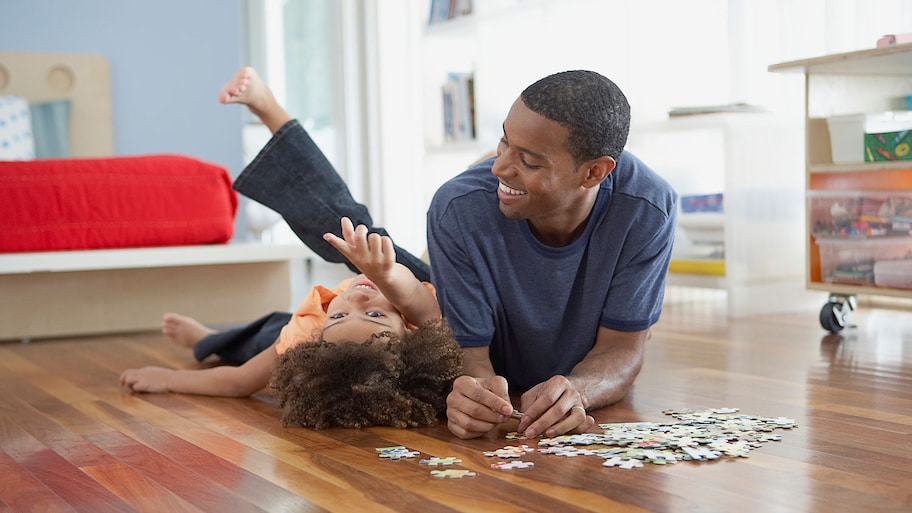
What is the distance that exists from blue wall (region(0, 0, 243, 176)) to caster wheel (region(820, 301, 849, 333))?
10.4 feet

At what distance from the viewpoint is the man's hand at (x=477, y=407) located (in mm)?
1840

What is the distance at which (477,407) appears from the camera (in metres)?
1.86

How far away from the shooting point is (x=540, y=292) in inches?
86.5

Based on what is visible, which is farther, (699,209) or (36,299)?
(699,209)

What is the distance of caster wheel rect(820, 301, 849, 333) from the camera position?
3270mm

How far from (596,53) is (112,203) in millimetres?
2116

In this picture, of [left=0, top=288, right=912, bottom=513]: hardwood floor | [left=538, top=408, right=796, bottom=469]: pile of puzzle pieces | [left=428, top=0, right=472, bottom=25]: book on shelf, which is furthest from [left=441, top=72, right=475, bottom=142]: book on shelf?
[left=538, top=408, right=796, bottom=469]: pile of puzzle pieces

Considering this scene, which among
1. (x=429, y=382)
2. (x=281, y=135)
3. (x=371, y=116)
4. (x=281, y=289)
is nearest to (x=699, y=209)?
(x=281, y=289)

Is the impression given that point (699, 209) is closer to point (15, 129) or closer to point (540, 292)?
point (540, 292)

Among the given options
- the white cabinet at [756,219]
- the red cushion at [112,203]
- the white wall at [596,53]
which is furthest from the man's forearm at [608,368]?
the red cushion at [112,203]

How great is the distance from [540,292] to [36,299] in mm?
2238

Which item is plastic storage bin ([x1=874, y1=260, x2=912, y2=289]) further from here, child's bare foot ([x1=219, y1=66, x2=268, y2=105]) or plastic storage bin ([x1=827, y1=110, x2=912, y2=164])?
child's bare foot ([x1=219, y1=66, x2=268, y2=105])

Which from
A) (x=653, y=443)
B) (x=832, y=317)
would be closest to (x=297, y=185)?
(x=653, y=443)

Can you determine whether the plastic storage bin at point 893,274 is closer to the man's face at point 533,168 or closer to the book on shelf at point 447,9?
the man's face at point 533,168
